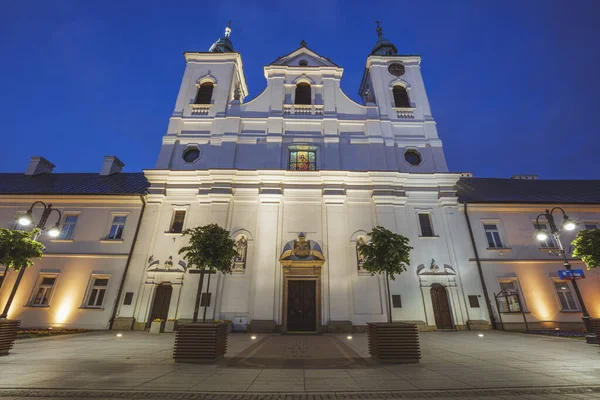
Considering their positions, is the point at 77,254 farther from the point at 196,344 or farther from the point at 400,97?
the point at 400,97

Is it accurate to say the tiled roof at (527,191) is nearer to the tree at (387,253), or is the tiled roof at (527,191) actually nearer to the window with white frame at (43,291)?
the tree at (387,253)

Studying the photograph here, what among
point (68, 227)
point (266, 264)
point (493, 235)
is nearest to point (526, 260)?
point (493, 235)

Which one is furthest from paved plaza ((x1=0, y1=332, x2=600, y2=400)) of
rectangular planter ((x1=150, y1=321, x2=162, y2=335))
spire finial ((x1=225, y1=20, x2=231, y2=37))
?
spire finial ((x1=225, y1=20, x2=231, y2=37))

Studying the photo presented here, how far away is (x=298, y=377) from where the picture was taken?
20.2 ft

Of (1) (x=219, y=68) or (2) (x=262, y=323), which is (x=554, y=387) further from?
(1) (x=219, y=68)

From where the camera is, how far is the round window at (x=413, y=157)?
20.9 metres

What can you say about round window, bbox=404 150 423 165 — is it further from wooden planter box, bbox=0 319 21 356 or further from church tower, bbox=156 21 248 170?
wooden planter box, bbox=0 319 21 356

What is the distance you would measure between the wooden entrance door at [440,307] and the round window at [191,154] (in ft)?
61.8

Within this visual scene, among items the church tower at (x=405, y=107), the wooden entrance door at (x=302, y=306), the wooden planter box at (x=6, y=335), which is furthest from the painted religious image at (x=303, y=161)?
the wooden planter box at (x=6, y=335)

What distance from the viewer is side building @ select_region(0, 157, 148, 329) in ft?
53.6

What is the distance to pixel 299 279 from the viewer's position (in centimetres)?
1666

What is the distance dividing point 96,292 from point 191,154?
1097cm

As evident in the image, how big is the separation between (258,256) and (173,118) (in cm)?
1316

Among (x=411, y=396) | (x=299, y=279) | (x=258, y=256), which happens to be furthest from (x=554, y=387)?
(x=258, y=256)
